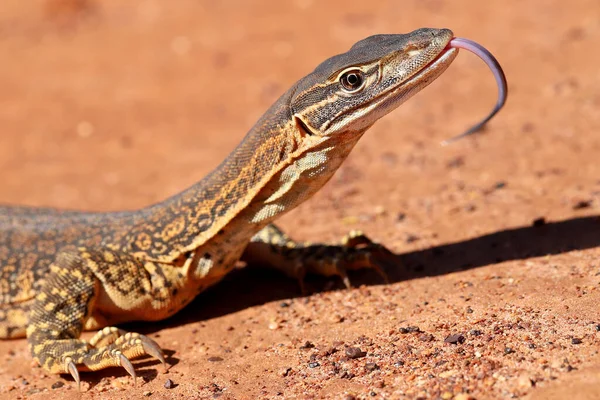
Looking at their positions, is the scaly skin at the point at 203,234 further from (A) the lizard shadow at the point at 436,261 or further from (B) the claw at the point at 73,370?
(A) the lizard shadow at the point at 436,261

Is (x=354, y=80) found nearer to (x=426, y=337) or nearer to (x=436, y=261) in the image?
(x=426, y=337)

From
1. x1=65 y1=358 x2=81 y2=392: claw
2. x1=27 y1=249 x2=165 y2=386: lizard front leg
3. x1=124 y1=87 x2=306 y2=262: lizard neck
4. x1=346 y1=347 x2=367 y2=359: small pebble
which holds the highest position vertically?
x1=124 y1=87 x2=306 y2=262: lizard neck

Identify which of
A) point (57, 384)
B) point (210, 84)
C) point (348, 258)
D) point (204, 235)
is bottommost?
point (348, 258)

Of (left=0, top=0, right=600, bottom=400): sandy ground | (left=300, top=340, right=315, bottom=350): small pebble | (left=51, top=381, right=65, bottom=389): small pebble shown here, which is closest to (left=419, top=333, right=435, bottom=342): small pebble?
(left=0, top=0, right=600, bottom=400): sandy ground

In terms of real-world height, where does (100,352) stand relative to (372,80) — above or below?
below

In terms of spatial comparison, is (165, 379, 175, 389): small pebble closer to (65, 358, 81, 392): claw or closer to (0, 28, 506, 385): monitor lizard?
(0, 28, 506, 385): monitor lizard

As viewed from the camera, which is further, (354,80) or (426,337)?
(354,80)

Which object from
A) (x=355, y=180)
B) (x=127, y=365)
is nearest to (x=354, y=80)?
(x=127, y=365)
